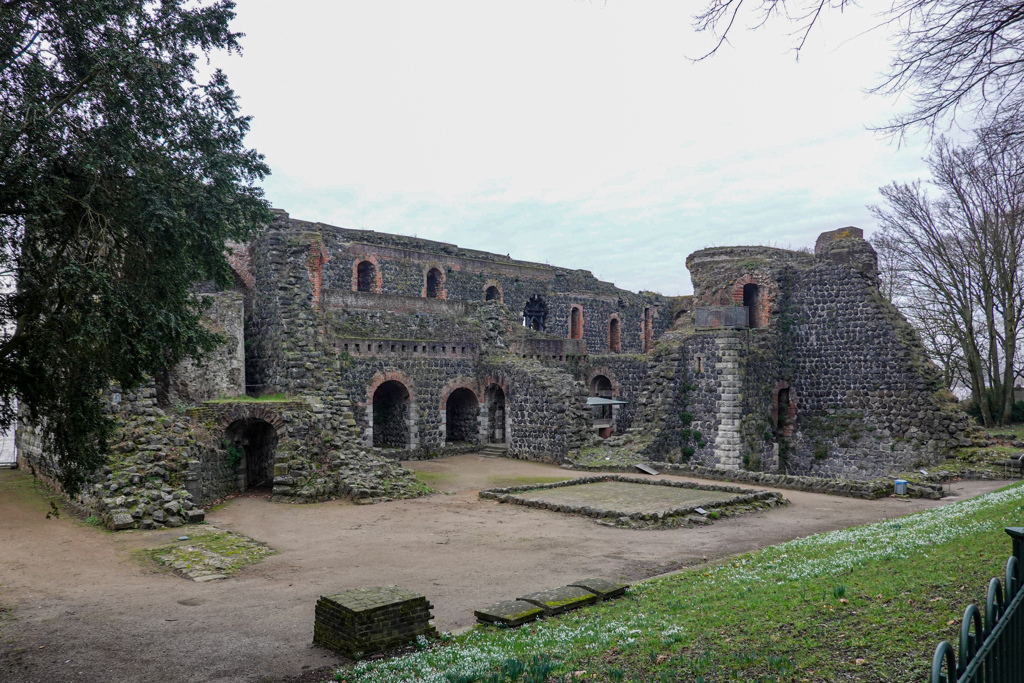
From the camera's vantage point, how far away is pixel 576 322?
3859cm

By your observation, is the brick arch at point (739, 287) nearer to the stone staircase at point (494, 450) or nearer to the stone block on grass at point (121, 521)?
the stone staircase at point (494, 450)

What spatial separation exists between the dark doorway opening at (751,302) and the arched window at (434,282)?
13.9 meters

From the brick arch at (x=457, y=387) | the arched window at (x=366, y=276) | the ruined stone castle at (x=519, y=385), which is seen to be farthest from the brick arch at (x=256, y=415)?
the arched window at (x=366, y=276)

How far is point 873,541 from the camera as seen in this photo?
9.45 metres

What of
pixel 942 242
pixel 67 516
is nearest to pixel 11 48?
pixel 67 516

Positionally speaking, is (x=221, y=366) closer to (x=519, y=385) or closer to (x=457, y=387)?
(x=457, y=387)

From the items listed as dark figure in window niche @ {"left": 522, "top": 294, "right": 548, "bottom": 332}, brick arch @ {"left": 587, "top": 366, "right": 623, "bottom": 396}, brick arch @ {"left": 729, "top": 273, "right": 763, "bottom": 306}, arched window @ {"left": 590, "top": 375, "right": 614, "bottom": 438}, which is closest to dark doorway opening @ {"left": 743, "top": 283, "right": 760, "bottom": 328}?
brick arch @ {"left": 729, "top": 273, "right": 763, "bottom": 306}

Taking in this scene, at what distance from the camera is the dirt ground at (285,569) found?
6.98 m

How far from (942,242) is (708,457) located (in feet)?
45.0

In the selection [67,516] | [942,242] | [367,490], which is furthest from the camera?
[942,242]

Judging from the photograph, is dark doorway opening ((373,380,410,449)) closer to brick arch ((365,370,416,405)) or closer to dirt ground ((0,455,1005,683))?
brick arch ((365,370,416,405))

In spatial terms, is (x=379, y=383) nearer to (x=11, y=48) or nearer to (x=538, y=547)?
(x=538, y=547)

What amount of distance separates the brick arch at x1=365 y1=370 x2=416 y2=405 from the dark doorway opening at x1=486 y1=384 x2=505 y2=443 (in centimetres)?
301

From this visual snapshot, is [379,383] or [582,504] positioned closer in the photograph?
[582,504]
